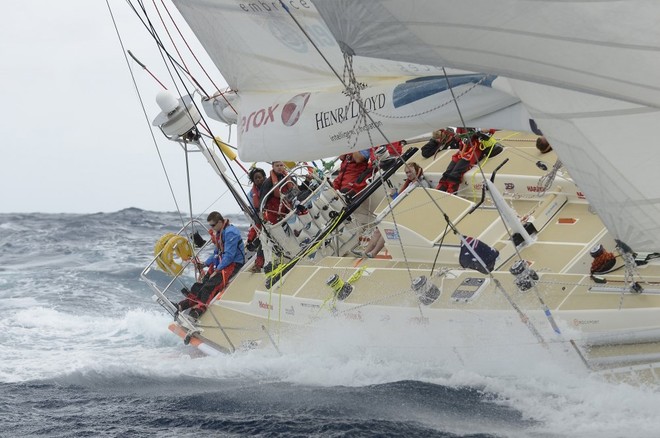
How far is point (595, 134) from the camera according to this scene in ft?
24.3

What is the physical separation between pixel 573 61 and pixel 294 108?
12.7 ft

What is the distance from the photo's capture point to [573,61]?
22.4ft

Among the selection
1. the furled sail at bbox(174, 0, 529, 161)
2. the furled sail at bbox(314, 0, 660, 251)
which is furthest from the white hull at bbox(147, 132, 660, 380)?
the furled sail at bbox(174, 0, 529, 161)

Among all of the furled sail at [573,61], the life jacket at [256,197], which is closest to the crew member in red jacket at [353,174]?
the life jacket at [256,197]

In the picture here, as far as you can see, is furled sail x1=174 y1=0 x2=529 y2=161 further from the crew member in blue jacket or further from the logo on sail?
the crew member in blue jacket

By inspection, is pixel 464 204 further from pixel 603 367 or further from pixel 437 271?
pixel 603 367

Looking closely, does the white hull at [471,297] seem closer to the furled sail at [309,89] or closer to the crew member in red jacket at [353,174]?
the crew member in red jacket at [353,174]

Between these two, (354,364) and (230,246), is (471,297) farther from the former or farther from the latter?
(230,246)

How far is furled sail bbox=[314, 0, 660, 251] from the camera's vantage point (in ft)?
21.9

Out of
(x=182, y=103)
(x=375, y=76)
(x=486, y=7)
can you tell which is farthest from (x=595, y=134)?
(x=182, y=103)

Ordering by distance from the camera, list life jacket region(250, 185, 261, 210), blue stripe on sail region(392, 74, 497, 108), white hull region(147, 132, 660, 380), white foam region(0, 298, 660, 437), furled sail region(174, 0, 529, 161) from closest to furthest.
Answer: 1. white foam region(0, 298, 660, 437)
2. white hull region(147, 132, 660, 380)
3. blue stripe on sail region(392, 74, 497, 108)
4. furled sail region(174, 0, 529, 161)
5. life jacket region(250, 185, 261, 210)

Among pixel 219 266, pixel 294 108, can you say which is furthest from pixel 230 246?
pixel 294 108

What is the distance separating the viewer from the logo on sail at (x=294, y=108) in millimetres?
10156

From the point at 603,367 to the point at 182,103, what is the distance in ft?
17.2
